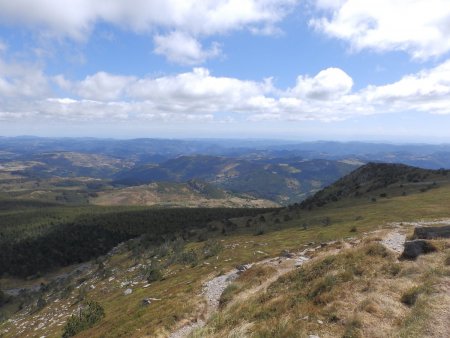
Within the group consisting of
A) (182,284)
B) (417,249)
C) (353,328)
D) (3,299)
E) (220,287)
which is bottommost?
(3,299)

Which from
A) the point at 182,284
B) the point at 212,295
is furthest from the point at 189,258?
the point at 212,295

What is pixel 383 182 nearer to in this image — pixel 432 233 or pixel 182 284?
pixel 432 233

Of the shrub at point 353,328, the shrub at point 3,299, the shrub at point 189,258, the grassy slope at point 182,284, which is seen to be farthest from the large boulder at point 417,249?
the shrub at point 3,299

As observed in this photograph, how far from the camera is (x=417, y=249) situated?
2984 centimetres

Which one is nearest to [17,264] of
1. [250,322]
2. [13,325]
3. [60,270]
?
[60,270]

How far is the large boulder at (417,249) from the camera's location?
29625mm

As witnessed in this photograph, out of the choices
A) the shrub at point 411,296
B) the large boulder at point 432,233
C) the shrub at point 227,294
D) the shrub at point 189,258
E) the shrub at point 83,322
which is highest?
the large boulder at point 432,233

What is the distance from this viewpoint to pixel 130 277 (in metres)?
75.7

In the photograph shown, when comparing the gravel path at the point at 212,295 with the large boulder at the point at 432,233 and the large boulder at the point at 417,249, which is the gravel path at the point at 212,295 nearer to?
the large boulder at the point at 417,249

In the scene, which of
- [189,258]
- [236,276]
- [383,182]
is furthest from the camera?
[383,182]

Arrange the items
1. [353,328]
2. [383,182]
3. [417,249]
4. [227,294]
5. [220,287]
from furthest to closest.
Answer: [383,182] < [220,287] < [227,294] < [417,249] < [353,328]

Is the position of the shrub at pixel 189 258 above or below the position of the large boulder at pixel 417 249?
below

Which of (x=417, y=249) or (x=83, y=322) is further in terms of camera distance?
(x=83, y=322)

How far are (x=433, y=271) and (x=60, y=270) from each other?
188m
